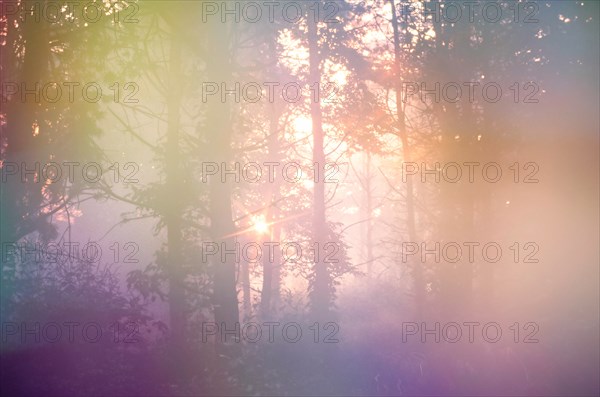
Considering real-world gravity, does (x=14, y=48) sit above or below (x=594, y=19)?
below

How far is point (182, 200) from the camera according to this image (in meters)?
10.7

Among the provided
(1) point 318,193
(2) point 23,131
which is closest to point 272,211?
(1) point 318,193

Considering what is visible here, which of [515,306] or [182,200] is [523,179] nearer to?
[515,306]

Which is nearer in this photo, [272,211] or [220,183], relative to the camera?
[220,183]

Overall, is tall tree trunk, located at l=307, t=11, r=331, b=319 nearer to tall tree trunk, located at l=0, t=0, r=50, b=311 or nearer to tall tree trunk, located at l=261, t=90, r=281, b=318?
tall tree trunk, located at l=261, t=90, r=281, b=318

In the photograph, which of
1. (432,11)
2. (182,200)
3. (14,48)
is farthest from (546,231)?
(14,48)

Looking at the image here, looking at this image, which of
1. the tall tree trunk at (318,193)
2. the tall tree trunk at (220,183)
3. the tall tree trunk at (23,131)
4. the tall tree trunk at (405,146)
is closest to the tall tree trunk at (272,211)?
the tall tree trunk at (318,193)

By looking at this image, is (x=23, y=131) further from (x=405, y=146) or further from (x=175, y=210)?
(x=405, y=146)

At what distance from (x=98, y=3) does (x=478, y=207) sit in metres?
14.0

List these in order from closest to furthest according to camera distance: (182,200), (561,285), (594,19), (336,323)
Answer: (182,200) < (336,323) < (594,19) < (561,285)

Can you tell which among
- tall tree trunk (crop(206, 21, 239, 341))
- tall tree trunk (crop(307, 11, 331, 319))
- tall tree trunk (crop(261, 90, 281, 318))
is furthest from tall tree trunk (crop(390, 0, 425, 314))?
tall tree trunk (crop(206, 21, 239, 341))

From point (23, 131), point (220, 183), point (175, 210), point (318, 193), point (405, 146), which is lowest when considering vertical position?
point (175, 210)

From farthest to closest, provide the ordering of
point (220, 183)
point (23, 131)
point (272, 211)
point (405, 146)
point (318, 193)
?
1. point (272, 211)
2. point (405, 146)
3. point (318, 193)
4. point (220, 183)
5. point (23, 131)

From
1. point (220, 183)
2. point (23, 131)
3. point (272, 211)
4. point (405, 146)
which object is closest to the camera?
point (23, 131)
